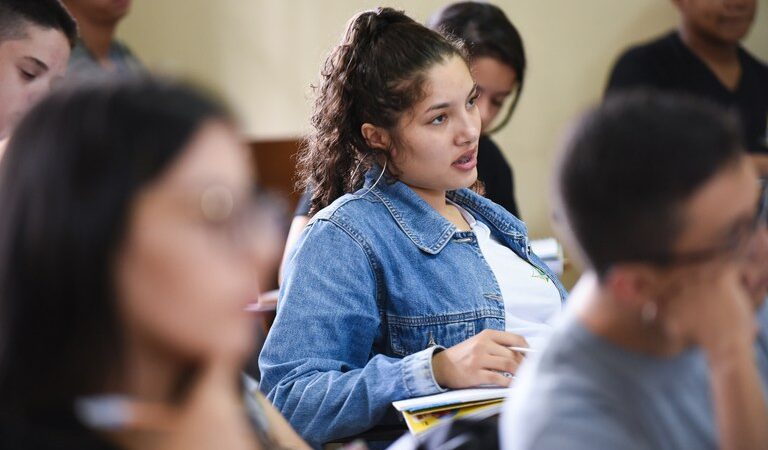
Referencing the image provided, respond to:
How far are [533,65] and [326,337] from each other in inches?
96.3

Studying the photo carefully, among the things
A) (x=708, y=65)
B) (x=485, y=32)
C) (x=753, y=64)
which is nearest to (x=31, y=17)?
(x=485, y=32)

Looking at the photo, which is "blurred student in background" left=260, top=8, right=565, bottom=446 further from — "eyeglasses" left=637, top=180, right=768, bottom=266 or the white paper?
"eyeglasses" left=637, top=180, right=768, bottom=266

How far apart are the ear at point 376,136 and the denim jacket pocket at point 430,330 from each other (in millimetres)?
342

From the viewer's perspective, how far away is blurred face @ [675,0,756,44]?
3.35 m

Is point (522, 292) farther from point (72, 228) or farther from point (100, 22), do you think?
point (100, 22)

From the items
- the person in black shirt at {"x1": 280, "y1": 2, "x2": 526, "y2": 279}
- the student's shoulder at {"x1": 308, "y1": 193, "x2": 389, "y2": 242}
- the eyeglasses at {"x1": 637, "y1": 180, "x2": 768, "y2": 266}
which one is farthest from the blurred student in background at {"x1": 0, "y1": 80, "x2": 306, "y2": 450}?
the person in black shirt at {"x1": 280, "y1": 2, "x2": 526, "y2": 279}

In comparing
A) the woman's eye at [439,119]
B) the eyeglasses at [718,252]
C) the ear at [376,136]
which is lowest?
the eyeglasses at [718,252]

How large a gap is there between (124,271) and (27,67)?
53.0 inches

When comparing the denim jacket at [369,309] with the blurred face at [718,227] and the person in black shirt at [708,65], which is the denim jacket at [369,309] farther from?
the person in black shirt at [708,65]

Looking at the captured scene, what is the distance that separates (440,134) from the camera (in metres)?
1.76

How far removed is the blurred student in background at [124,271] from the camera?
0.67 meters

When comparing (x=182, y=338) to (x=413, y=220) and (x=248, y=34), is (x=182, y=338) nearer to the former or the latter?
(x=413, y=220)

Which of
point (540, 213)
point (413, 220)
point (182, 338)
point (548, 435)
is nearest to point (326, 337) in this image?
point (413, 220)

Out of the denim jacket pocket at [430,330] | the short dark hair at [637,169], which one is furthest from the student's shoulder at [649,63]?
the short dark hair at [637,169]
